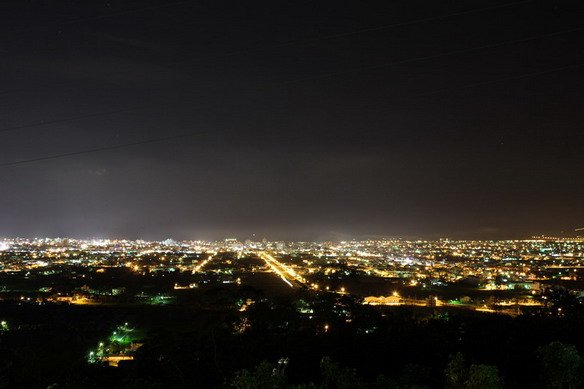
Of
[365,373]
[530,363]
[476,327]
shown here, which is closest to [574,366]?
[530,363]

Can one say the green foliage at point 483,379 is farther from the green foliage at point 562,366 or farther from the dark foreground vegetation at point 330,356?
the green foliage at point 562,366

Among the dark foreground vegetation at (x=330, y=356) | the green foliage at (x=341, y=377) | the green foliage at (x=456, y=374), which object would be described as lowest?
the dark foreground vegetation at (x=330, y=356)

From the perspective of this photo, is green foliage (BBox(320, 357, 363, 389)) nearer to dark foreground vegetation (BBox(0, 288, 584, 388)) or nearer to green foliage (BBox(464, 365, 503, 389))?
dark foreground vegetation (BBox(0, 288, 584, 388))

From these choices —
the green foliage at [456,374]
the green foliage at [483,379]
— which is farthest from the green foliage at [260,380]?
the green foliage at [483,379]

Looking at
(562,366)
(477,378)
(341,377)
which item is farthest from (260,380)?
(562,366)

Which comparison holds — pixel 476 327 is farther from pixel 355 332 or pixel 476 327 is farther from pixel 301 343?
pixel 301 343

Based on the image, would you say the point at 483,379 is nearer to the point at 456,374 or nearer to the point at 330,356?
the point at 456,374

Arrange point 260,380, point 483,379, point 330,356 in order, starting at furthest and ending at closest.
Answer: point 330,356
point 260,380
point 483,379
